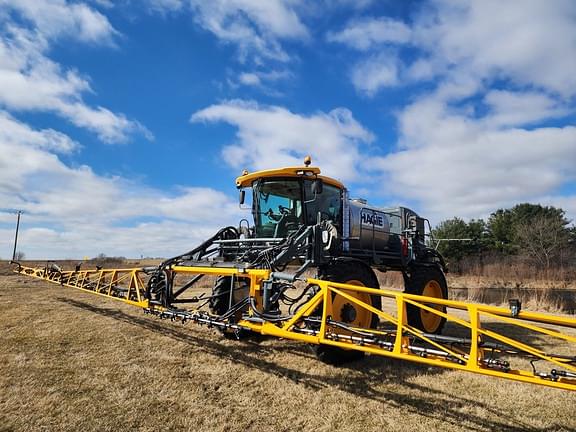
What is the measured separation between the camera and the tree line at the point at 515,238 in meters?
33.8

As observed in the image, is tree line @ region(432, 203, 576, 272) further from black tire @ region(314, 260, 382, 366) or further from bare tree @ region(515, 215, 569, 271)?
black tire @ region(314, 260, 382, 366)

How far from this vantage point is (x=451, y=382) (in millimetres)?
4793

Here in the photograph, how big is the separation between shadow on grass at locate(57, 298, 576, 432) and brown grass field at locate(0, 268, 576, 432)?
0.05ft

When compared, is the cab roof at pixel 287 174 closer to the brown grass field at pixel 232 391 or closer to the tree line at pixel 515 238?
the brown grass field at pixel 232 391

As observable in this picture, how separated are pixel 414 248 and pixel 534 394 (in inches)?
174

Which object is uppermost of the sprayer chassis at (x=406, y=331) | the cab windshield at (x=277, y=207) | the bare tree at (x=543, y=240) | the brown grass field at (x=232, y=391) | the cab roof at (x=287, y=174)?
the bare tree at (x=543, y=240)

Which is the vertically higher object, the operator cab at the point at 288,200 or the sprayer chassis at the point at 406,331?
the operator cab at the point at 288,200

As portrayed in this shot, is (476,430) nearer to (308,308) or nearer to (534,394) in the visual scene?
(534,394)

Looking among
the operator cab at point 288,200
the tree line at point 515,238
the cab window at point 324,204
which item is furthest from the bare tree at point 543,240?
the operator cab at point 288,200

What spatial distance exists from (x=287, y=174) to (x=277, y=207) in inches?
28.5

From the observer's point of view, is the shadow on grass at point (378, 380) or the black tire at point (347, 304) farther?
the black tire at point (347, 304)

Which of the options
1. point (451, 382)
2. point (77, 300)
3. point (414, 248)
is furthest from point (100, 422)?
Result: point (77, 300)

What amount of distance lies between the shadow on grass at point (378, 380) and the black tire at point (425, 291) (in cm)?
194

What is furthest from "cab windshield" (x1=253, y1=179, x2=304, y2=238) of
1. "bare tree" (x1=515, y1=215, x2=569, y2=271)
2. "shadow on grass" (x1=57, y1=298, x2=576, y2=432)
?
"bare tree" (x1=515, y1=215, x2=569, y2=271)
